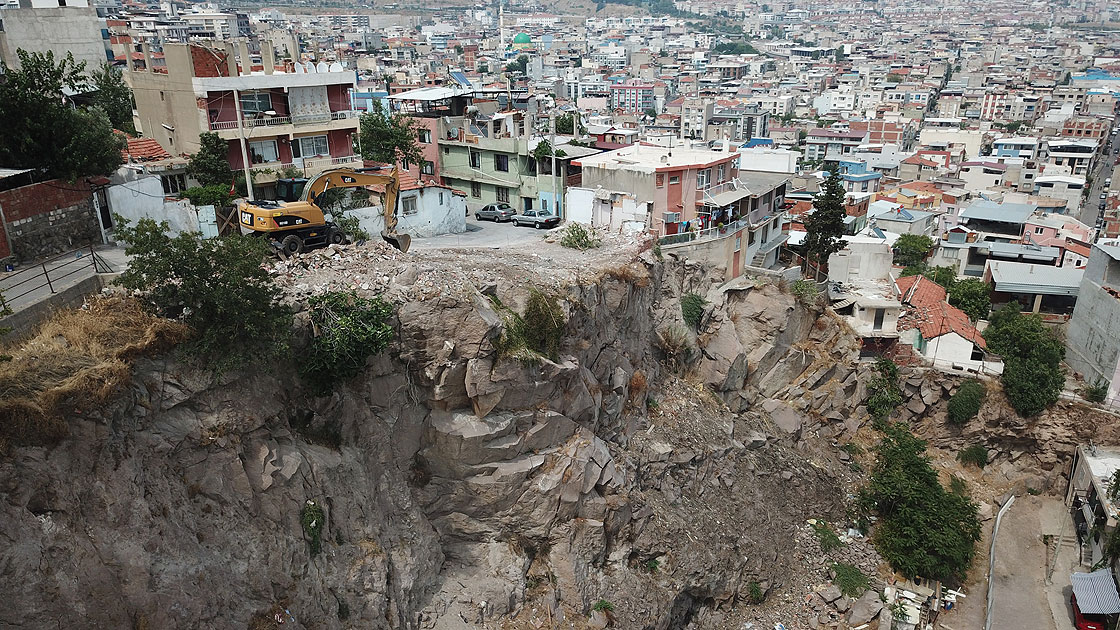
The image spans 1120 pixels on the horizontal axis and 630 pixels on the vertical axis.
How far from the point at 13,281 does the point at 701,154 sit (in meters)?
30.3

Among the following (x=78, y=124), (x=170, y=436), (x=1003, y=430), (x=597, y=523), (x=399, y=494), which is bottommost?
(x=1003, y=430)

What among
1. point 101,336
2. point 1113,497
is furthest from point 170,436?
point 1113,497

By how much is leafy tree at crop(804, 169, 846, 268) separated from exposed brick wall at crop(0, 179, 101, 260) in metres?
31.7

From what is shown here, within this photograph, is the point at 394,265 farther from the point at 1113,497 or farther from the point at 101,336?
the point at 1113,497

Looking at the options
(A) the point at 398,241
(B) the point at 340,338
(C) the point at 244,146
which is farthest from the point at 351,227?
(B) the point at 340,338

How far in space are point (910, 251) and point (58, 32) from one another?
5699 cm

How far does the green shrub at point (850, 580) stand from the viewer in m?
26.5

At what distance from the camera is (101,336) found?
15.2 meters

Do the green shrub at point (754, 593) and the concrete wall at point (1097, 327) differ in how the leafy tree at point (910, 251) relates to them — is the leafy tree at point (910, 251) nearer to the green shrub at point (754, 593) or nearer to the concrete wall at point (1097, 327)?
the concrete wall at point (1097, 327)

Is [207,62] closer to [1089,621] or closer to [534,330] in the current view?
[534,330]

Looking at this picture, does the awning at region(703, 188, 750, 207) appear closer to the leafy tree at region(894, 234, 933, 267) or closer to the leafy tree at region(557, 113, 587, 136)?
the leafy tree at region(894, 234, 933, 267)

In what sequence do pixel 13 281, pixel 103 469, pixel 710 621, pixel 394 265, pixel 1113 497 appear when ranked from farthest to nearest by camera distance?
pixel 1113 497, pixel 710 621, pixel 394 265, pixel 13 281, pixel 103 469

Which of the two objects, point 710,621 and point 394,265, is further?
point 710,621

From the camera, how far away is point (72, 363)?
14273 mm
